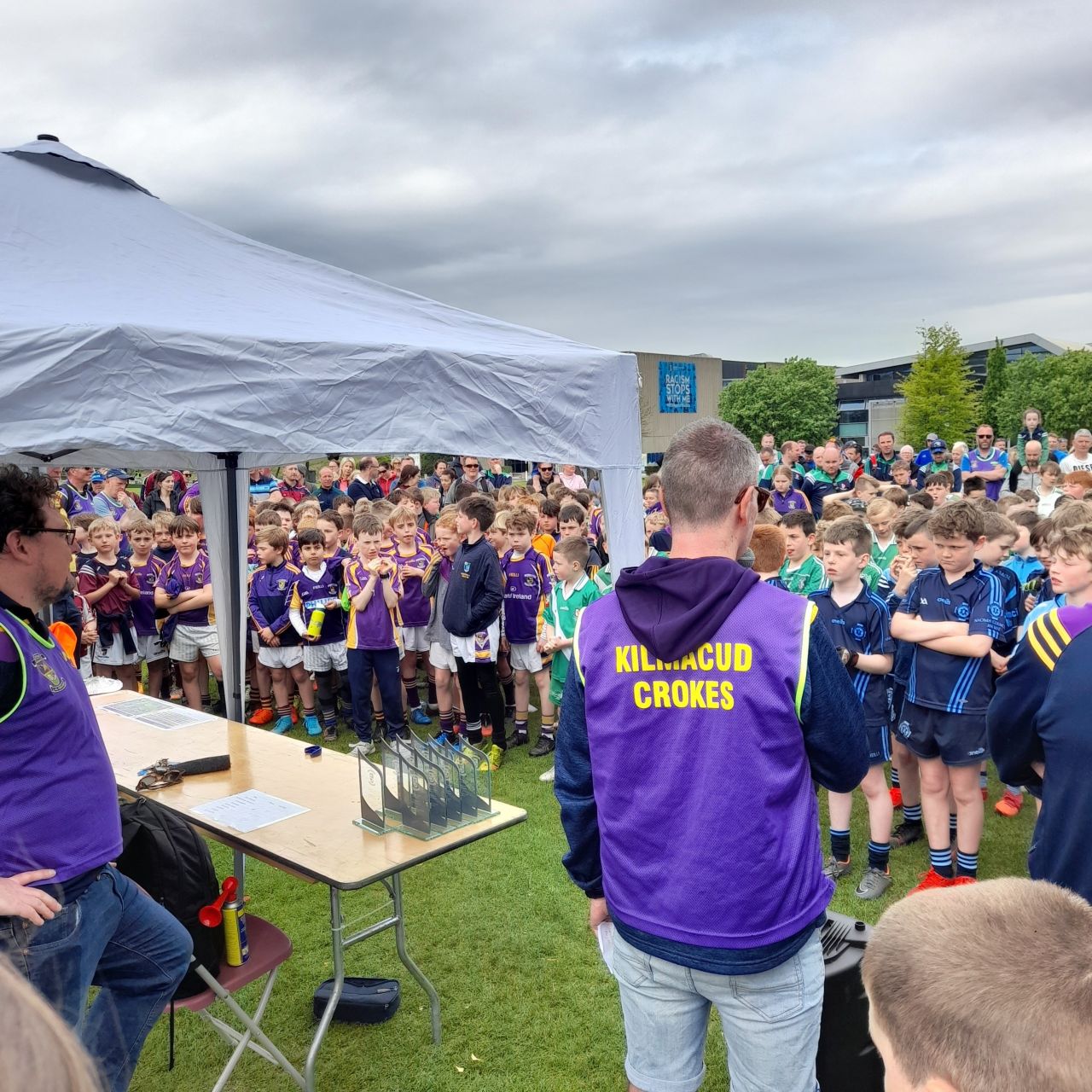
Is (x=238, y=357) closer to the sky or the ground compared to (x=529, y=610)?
closer to the sky

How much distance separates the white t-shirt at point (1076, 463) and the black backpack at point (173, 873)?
9567mm

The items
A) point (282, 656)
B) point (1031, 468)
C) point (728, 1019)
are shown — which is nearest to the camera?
point (728, 1019)

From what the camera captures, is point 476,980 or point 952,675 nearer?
point 476,980

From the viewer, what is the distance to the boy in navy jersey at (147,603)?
755 cm

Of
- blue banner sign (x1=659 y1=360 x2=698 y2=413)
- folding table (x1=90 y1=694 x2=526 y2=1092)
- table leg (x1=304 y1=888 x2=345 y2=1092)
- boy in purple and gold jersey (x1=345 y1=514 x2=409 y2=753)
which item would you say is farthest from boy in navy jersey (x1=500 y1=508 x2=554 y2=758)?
blue banner sign (x1=659 y1=360 x2=698 y2=413)

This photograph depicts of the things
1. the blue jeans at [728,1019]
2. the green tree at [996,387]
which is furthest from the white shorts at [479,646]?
the green tree at [996,387]

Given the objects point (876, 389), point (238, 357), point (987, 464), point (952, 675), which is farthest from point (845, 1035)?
point (876, 389)

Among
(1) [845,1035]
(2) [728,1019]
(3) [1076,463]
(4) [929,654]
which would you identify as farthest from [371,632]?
(3) [1076,463]

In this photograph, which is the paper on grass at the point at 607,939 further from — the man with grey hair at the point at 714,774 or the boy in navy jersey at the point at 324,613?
the boy in navy jersey at the point at 324,613

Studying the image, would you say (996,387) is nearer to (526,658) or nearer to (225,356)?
(526,658)

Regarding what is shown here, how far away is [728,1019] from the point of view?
6.93 feet

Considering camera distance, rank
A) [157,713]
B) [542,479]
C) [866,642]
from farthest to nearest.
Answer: [542,479]
[157,713]
[866,642]

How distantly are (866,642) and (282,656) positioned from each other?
4.96 meters

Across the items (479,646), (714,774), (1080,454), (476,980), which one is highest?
(1080,454)
